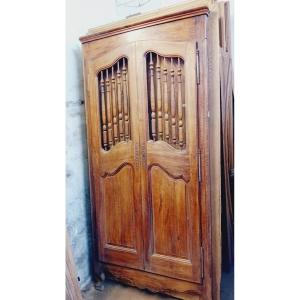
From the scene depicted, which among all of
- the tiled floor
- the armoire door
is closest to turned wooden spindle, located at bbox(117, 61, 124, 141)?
the armoire door

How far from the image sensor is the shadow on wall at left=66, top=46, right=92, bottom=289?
6.36 feet

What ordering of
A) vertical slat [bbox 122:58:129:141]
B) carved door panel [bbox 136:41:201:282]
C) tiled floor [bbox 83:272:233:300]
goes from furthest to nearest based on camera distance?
tiled floor [bbox 83:272:233:300] < vertical slat [bbox 122:58:129:141] < carved door panel [bbox 136:41:201:282]

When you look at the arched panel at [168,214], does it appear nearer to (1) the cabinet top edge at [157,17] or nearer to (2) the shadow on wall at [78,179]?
(2) the shadow on wall at [78,179]

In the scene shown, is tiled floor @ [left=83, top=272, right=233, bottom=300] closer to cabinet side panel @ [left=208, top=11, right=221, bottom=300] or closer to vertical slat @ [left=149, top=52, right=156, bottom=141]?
cabinet side panel @ [left=208, top=11, right=221, bottom=300]

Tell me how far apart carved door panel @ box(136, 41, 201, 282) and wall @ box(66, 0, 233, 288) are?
538 millimetres

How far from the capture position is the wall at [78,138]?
1930 millimetres

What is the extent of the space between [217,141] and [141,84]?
54cm

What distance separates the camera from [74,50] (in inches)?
77.7

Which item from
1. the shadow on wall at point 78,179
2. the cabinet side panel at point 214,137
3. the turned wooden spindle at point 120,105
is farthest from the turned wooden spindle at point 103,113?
the cabinet side panel at point 214,137
